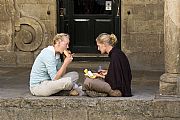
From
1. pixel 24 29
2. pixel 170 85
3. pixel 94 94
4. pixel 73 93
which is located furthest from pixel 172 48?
pixel 24 29

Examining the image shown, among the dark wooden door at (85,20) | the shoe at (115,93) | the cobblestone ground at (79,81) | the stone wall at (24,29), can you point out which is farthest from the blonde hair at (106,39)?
the stone wall at (24,29)

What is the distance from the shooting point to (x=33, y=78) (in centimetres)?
743

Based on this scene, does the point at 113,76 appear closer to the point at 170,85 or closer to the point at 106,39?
the point at 106,39

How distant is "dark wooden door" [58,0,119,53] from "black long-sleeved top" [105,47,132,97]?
440 centimetres

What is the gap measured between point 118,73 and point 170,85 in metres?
0.84

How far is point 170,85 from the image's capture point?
23.9 ft

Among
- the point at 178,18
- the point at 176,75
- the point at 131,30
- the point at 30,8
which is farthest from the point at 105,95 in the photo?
the point at 30,8

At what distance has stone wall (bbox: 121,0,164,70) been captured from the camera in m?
11.1

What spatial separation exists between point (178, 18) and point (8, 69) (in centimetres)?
530

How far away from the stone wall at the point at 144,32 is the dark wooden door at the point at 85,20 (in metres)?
0.47

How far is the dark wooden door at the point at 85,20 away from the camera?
11.6m

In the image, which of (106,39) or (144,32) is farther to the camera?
(144,32)

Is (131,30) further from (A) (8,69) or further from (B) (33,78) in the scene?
(B) (33,78)


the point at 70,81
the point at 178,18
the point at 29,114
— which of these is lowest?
the point at 29,114
